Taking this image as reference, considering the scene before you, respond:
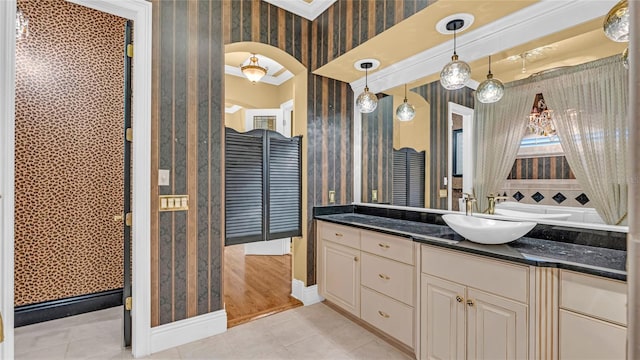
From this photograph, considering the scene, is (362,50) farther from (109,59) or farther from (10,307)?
(10,307)

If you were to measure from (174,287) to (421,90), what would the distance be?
2706 millimetres

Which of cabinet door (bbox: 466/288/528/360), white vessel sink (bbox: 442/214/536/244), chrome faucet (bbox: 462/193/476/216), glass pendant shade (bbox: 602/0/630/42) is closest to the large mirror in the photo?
chrome faucet (bbox: 462/193/476/216)

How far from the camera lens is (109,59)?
2881 millimetres

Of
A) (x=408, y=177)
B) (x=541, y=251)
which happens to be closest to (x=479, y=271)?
(x=541, y=251)

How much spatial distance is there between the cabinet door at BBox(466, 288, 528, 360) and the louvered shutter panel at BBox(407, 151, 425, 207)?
1200 mm

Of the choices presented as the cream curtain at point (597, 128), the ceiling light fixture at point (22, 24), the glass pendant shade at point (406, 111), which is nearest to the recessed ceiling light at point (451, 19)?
the cream curtain at point (597, 128)

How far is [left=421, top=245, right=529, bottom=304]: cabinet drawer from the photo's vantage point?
150 centimetres

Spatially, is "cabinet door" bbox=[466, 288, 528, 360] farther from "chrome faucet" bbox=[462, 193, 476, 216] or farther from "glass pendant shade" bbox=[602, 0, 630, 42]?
"glass pendant shade" bbox=[602, 0, 630, 42]

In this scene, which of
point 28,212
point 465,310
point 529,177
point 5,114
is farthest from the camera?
point 28,212

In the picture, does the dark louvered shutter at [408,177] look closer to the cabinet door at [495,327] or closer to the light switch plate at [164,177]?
→ the cabinet door at [495,327]

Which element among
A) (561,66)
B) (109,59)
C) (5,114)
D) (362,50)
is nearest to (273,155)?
(362,50)

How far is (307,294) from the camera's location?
2990 millimetres

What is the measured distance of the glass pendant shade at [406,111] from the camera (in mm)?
2875

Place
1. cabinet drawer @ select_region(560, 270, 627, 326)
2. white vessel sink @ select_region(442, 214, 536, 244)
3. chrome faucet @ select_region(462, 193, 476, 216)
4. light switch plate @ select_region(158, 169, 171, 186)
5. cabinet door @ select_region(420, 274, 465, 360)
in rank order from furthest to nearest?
chrome faucet @ select_region(462, 193, 476, 216)
light switch plate @ select_region(158, 169, 171, 186)
cabinet door @ select_region(420, 274, 465, 360)
white vessel sink @ select_region(442, 214, 536, 244)
cabinet drawer @ select_region(560, 270, 627, 326)
